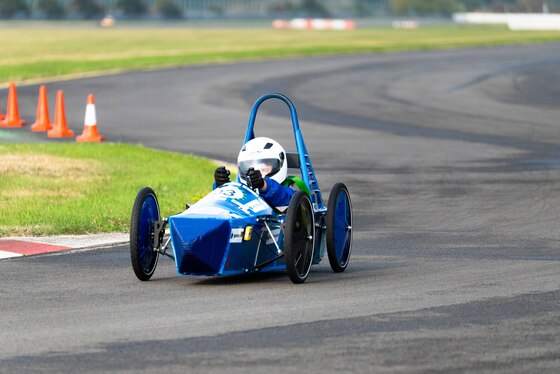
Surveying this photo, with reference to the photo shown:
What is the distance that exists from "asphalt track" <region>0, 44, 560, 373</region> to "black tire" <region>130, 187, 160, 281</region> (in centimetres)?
14

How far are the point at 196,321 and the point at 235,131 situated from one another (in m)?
18.6

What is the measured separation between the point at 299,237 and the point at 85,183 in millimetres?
7776

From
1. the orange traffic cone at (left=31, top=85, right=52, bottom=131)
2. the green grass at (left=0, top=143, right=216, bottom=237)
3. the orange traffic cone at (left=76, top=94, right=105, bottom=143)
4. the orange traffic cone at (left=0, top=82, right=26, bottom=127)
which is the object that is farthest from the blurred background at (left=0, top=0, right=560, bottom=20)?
the green grass at (left=0, top=143, right=216, bottom=237)

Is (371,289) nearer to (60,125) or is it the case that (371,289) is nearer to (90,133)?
(90,133)

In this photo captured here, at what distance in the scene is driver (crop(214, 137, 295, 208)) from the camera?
1095 cm

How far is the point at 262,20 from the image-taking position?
121 metres

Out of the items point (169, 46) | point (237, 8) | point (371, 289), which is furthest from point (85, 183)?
point (237, 8)

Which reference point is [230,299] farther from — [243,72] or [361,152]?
[243,72]

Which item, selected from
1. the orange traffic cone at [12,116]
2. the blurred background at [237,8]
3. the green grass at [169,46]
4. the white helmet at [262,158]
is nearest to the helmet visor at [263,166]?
the white helmet at [262,158]

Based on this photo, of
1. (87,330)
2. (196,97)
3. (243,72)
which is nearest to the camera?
(87,330)

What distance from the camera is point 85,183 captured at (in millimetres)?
17781

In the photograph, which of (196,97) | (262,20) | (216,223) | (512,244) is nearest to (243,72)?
(196,97)

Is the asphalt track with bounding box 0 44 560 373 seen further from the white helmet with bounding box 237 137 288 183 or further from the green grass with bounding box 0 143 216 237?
the green grass with bounding box 0 143 216 237

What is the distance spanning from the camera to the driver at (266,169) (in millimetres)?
10946
